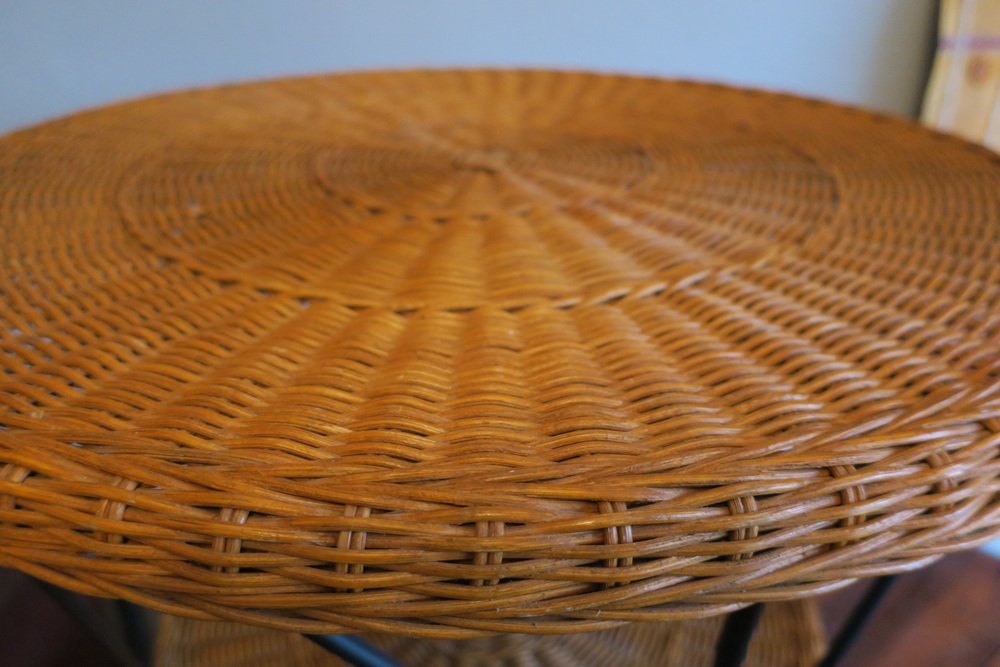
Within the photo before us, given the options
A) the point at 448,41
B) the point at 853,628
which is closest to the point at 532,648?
the point at 853,628

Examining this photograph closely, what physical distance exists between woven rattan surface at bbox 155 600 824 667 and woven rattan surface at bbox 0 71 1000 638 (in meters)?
0.42

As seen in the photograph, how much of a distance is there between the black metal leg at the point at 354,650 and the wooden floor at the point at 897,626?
0.66 m

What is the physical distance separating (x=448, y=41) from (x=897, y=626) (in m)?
1.04

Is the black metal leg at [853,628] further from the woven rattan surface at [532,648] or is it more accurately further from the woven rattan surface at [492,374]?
the woven rattan surface at [492,374]

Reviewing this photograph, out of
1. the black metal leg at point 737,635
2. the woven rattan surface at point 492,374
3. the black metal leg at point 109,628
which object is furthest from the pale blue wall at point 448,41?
the black metal leg at point 737,635

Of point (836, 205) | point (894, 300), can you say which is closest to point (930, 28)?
point (836, 205)

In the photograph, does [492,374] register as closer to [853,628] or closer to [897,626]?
[853,628]

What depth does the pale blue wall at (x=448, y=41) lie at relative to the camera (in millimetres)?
898

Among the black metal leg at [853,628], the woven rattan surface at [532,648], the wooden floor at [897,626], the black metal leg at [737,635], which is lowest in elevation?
the wooden floor at [897,626]

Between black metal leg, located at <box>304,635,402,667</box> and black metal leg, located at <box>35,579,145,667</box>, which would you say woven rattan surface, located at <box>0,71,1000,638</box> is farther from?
black metal leg, located at <box>35,579,145,667</box>

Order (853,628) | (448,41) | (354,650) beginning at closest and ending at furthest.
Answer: (354,650)
(853,628)
(448,41)

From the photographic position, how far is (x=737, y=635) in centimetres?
40

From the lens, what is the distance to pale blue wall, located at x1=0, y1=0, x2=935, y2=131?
0.90m

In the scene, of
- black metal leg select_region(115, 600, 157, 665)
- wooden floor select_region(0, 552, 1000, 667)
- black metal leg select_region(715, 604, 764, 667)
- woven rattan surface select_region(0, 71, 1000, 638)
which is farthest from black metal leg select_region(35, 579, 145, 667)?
black metal leg select_region(715, 604, 764, 667)
